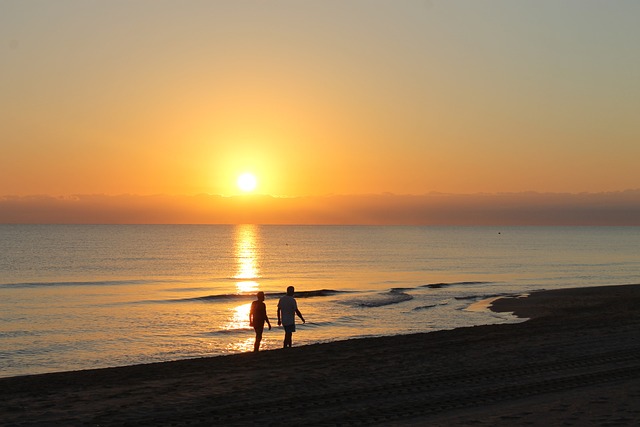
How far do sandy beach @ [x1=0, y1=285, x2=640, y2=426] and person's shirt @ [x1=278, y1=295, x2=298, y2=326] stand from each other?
1.01 meters

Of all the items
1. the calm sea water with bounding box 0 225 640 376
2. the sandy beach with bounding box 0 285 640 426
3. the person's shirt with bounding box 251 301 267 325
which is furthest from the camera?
the calm sea water with bounding box 0 225 640 376

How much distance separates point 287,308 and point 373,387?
21.3ft

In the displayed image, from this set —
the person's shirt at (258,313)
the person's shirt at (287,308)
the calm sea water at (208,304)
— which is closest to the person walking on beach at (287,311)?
the person's shirt at (287,308)

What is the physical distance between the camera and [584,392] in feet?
43.3

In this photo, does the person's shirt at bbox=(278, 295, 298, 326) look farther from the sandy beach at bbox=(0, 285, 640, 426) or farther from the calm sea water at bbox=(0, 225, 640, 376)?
the calm sea water at bbox=(0, 225, 640, 376)

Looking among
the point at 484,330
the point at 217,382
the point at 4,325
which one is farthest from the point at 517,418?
the point at 4,325

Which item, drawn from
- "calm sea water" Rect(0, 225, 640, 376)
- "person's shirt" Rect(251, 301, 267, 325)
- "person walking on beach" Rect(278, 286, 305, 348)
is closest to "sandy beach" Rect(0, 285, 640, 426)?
"person walking on beach" Rect(278, 286, 305, 348)

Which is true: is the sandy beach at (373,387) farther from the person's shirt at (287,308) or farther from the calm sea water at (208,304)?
the calm sea water at (208,304)

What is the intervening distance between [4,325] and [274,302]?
1812cm

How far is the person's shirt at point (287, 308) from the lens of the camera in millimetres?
20087

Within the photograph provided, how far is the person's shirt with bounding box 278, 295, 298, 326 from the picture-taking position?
2009cm

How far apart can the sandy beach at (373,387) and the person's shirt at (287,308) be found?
3.32 feet

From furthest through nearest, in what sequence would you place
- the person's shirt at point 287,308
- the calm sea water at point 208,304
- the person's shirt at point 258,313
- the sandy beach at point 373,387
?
1. the calm sea water at point 208,304
2. the person's shirt at point 258,313
3. the person's shirt at point 287,308
4. the sandy beach at point 373,387

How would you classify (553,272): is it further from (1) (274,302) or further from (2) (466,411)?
(2) (466,411)
